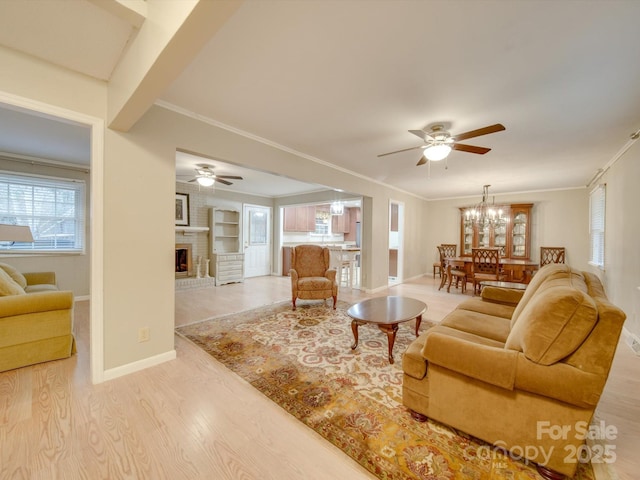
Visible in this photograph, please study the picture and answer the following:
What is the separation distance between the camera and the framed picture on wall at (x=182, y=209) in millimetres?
5850

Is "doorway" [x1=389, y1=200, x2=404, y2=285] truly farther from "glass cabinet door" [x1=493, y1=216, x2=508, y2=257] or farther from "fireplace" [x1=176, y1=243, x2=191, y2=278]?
"fireplace" [x1=176, y1=243, x2=191, y2=278]

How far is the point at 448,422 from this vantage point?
1.57m

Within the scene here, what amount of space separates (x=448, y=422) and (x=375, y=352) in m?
1.15

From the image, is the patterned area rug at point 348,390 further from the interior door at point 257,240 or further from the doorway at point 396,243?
the interior door at point 257,240

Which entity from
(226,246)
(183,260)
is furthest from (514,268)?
(183,260)

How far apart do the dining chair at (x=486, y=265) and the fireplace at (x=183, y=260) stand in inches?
245

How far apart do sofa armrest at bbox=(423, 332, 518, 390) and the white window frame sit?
4.79 metres

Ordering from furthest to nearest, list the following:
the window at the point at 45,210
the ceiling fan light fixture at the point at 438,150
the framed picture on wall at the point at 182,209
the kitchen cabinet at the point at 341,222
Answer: the kitchen cabinet at the point at 341,222
the framed picture on wall at the point at 182,209
the window at the point at 45,210
the ceiling fan light fixture at the point at 438,150

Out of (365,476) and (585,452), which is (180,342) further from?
(585,452)

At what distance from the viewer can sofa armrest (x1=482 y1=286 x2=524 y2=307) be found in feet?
8.92

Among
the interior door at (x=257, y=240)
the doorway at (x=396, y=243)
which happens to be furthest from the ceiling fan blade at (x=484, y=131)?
the interior door at (x=257, y=240)

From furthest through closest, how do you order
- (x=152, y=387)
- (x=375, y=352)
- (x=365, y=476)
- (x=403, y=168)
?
(x=403, y=168), (x=375, y=352), (x=152, y=387), (x=365, y=476)

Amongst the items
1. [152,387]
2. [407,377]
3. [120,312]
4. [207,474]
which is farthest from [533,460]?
[120,312]

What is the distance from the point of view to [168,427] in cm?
165
